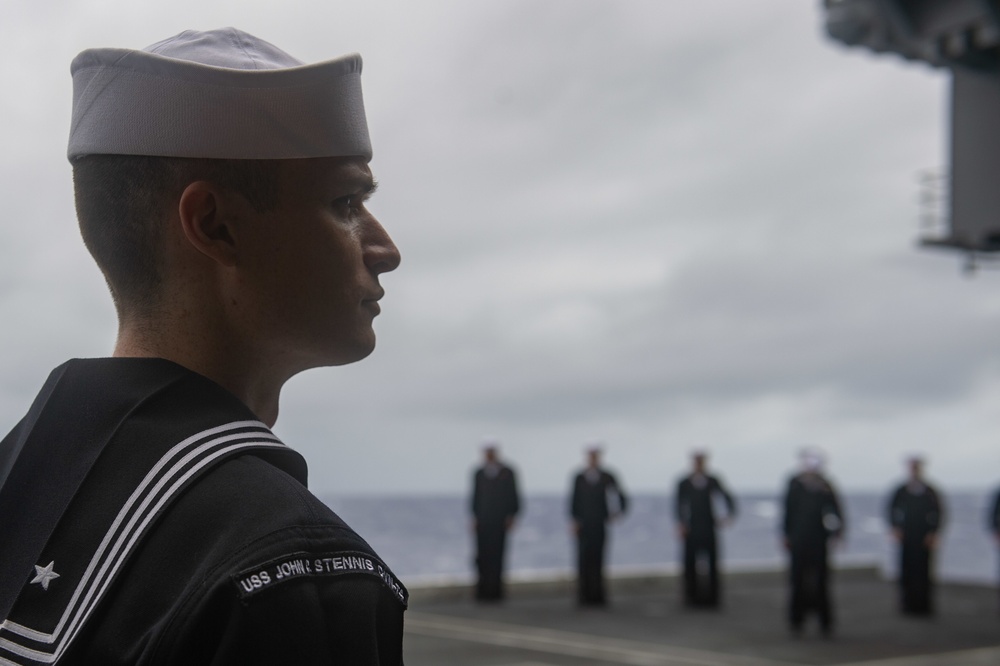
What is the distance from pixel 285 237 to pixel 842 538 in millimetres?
12829

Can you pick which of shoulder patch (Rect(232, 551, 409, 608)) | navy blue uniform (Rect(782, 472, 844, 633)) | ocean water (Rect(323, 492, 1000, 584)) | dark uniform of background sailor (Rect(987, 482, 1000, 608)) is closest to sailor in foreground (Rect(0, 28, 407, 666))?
shoulder patch (Rect(232, 551, 409, 608))

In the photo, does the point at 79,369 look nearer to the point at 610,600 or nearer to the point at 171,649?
the point at 171,649

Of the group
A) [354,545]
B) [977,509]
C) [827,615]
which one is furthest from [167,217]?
[977,509]

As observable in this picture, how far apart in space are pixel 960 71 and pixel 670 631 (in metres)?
7.21

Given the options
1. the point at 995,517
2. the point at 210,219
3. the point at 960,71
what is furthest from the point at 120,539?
the point at 995,517

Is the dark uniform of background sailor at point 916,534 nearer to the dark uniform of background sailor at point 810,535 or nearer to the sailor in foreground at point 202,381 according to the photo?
the dark uniform of background sailor at point 810,535

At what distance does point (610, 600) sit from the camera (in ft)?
48.9

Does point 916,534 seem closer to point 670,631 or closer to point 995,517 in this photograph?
point 995,517

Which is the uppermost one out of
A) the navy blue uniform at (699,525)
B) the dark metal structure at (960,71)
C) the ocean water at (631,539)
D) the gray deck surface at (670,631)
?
the dark metal structure at (960,71)

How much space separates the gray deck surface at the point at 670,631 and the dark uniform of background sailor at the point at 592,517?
0.29 metres

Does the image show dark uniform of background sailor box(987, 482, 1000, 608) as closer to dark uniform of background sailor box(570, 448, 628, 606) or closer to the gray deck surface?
the gray deck surface

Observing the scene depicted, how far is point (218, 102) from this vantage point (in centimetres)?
93

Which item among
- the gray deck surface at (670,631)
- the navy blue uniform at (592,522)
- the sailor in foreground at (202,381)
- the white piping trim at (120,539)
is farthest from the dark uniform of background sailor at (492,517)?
the white piping trim at (120,539)

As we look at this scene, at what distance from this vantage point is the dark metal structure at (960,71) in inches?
478
